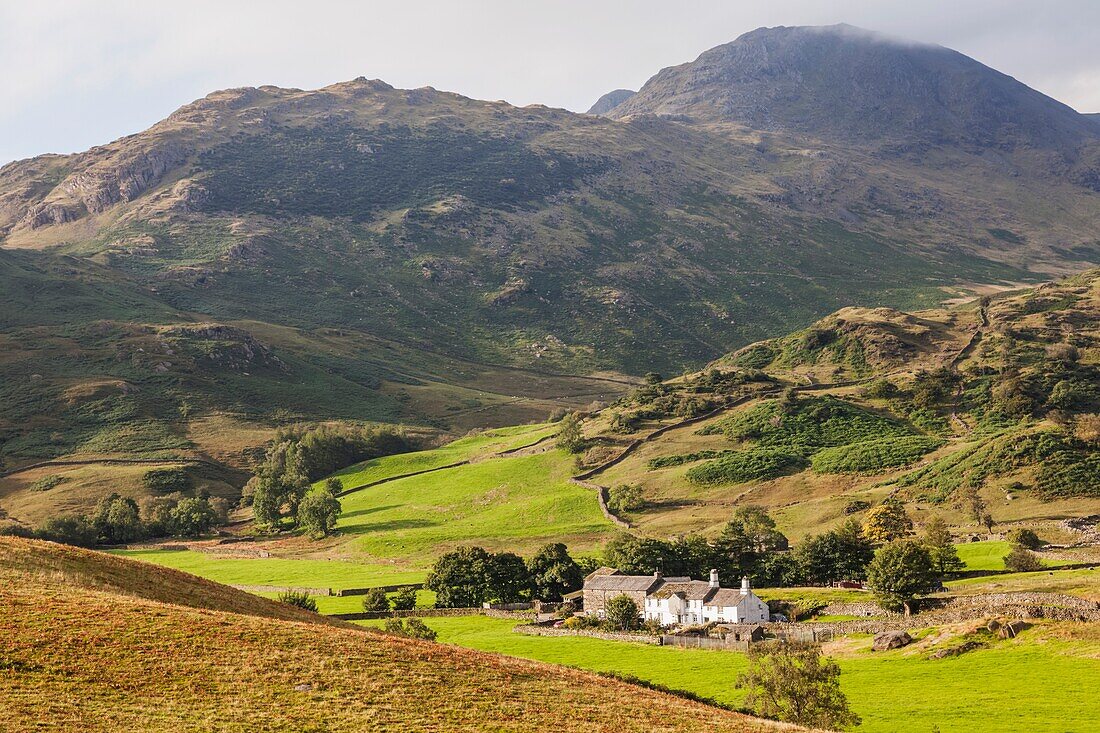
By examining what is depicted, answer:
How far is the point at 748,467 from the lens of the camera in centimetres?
13175

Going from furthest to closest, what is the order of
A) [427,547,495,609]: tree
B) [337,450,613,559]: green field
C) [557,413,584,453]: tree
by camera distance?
[557,413,584,453]: tree, [337,450,613,559]: green field, [427,547,495,609]: tree

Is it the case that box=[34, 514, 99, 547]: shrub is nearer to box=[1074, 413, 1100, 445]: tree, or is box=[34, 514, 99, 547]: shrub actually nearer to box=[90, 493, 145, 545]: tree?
box=[90, 493, 145, 545]: tree

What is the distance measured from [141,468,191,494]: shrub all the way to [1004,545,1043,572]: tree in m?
151

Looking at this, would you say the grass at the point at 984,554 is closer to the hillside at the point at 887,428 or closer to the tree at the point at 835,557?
the hillside at the point at 887,428

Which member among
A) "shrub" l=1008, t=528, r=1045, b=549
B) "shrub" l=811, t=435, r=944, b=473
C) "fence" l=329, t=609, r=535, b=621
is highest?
"shrub" l=811, t=435, r=944, b=473

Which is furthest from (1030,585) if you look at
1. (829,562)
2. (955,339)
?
(955,339)

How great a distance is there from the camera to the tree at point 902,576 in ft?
234

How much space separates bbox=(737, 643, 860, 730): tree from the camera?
1822 inches

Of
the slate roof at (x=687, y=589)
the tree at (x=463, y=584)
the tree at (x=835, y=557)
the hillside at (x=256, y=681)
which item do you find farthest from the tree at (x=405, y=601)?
the hillside at (x=256, y=681)

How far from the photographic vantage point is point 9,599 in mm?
38531

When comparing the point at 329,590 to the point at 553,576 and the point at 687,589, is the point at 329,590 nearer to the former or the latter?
the point at 553,576

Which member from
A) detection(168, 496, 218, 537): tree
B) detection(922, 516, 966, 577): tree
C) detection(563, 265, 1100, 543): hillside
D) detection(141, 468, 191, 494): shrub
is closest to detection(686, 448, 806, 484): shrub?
detection(563, 265, 1100, 543): hillside

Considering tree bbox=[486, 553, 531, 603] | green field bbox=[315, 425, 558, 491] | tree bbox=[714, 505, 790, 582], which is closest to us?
tree bbox=[714, 505, 790, 582]

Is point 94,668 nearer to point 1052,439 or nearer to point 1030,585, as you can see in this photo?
point 1030,585
